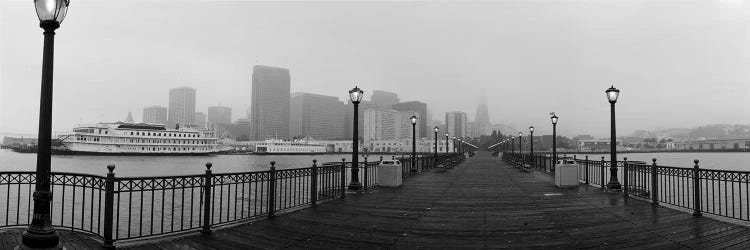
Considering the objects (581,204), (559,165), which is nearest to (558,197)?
(581,204)

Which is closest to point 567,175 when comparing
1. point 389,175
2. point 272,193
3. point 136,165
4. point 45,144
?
point 389,175

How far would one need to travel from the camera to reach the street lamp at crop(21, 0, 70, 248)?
18.0ft

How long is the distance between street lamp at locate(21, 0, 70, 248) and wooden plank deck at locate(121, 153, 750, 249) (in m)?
1.30

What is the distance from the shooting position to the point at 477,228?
7.95 meters

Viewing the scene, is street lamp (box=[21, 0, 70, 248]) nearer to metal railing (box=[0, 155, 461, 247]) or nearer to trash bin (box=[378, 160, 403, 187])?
metal railing (box=[0, 155, 461, 247])

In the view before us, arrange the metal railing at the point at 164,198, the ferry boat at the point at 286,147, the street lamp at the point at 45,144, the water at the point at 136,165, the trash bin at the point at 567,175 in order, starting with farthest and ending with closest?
1. the ferry boat at the point at 286,147
2. the water at the point at 136,165
3. the trash bin at the point at 567,175
4. the metal railing at the point at 164,198
5. the street lamp at the point at 45,144

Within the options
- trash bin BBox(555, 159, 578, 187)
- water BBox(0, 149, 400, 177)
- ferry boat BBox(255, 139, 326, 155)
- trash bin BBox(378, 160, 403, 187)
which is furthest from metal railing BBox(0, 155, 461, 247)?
ferry boat BBox(255, 139, 326, 155)

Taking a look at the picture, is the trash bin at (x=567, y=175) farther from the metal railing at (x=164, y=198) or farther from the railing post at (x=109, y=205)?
the railing post at (x=109, y=205)

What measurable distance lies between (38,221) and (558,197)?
1244 cm

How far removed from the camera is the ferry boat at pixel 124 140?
108000 millimetres

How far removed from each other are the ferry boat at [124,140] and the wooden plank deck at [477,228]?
117014 millimetres

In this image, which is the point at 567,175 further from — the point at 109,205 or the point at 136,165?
the point at 136,165

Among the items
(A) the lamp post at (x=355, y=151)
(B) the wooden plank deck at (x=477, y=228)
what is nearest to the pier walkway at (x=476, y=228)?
(B) the wooden plank deck at (x=477, y=228)

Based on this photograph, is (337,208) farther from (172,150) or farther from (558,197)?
(172,150)
